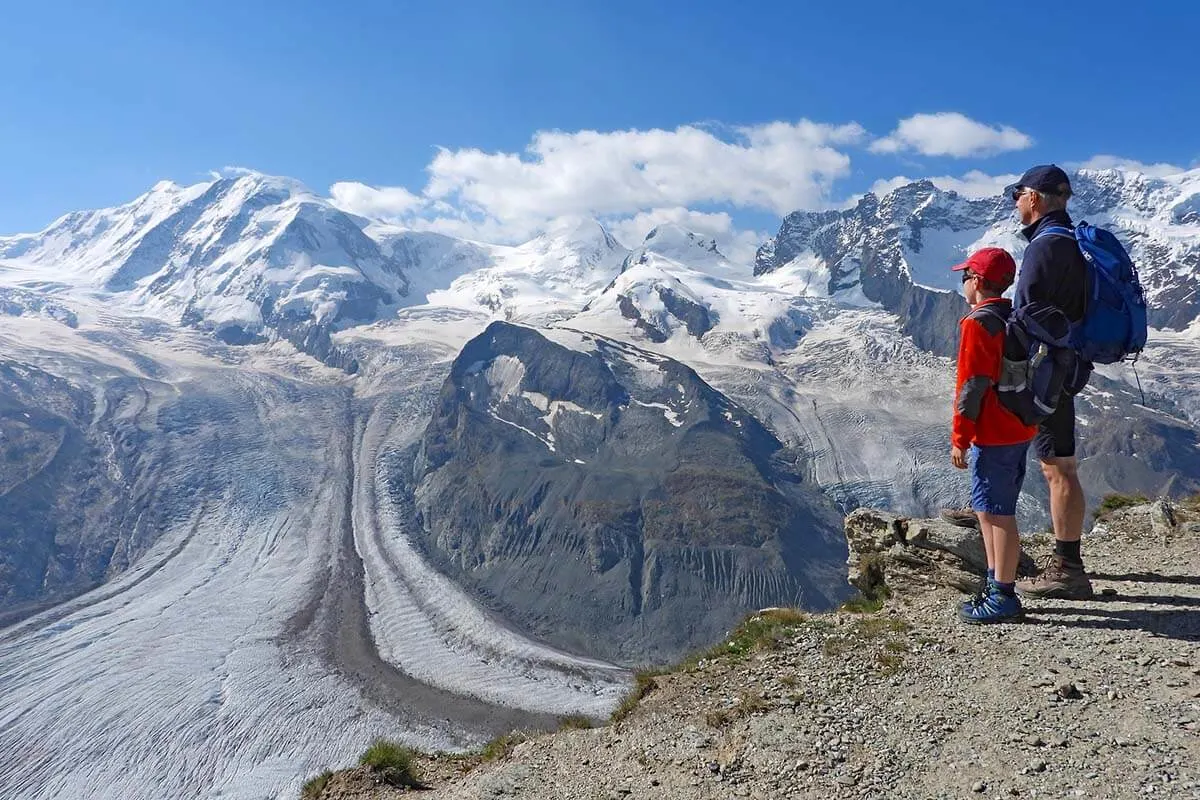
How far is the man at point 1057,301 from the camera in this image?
576cm

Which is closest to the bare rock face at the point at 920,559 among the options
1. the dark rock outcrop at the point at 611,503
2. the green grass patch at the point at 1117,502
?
the green grass patch at the point at 1117,502

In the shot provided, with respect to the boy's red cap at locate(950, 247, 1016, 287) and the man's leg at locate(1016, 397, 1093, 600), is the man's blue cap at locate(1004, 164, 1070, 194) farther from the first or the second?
the man's leg at locate(1016, 397, 1093, 600)

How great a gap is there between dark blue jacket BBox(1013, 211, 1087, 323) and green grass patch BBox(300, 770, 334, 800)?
8.27 m

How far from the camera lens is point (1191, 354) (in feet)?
477

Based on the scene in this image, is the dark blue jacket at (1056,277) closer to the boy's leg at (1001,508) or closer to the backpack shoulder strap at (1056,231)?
the backpack shoulder strap at (1056,231)

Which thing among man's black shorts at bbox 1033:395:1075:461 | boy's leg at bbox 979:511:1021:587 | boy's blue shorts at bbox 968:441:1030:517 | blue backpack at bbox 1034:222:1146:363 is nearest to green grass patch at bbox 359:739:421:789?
boy's leg at bbox 979:511:1021:587

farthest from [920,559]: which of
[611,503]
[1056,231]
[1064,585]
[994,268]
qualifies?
[611,503]

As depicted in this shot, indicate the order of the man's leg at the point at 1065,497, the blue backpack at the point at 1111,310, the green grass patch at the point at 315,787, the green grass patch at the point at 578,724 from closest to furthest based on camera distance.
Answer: the blue backpack at the point at 1111,310
the man's leg at the point at 1065,497
the green grass patch at the point at 578,724
the green grass patch at the point at 315,787

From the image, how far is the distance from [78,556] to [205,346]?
3848 inches

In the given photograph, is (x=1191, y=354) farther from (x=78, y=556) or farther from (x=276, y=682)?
(x=78, y=556)

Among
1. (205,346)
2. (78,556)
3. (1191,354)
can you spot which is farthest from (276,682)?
(1191,354)

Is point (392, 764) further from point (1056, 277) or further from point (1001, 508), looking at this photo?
point (1056, 277)

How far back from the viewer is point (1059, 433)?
623 cm

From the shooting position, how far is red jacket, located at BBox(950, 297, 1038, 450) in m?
5.78
